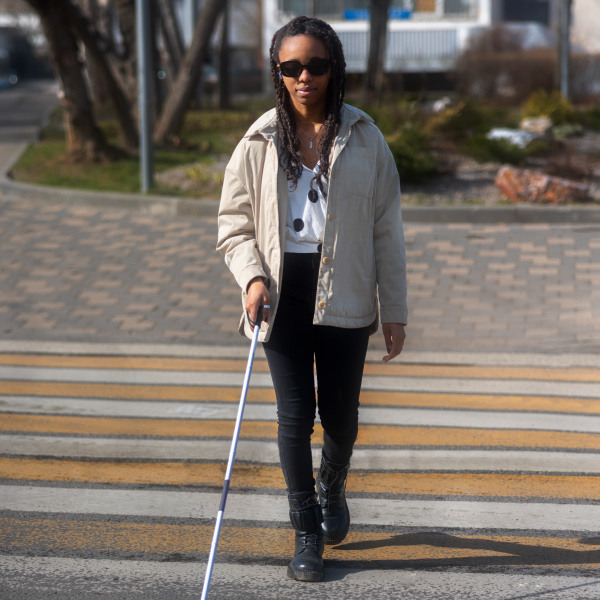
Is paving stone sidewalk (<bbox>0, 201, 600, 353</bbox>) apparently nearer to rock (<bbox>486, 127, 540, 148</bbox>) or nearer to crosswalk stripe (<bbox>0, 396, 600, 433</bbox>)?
crosswalk stripe (<bbox>0, 396, 600, 433</bbox>)

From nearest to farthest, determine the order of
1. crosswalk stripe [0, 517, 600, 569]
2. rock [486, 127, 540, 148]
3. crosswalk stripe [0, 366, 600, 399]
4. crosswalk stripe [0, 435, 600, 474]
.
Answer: crosswalk stripe [0, 517, 600, 569]
crosswalk stripe [0, 435, 600, 474]
crosswalk stripe [0, 366, 600, 399]
rock [486, 127, 540, 148]

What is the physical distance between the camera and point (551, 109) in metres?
19.2

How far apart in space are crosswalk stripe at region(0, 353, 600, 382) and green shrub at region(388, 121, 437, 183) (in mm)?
5812

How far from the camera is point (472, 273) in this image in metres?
8.69

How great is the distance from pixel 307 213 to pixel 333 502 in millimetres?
1091

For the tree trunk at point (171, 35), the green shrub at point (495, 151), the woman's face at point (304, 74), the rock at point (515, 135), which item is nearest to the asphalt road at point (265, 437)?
the woman's face at point (304, 74)

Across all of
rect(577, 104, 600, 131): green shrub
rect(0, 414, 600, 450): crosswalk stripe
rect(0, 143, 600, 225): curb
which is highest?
rect(0, 414, 600, 450): crosswalk stripe

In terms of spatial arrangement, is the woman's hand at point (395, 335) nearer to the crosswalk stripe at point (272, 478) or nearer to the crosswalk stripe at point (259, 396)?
the crosswalk stripe at point (272, 478)

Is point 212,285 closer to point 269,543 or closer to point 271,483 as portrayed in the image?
point 271,483

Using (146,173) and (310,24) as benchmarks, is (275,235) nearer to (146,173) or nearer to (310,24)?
(310,24)

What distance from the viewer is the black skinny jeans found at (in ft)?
11.2

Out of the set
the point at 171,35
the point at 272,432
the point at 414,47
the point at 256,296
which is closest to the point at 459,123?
the point at 272,432

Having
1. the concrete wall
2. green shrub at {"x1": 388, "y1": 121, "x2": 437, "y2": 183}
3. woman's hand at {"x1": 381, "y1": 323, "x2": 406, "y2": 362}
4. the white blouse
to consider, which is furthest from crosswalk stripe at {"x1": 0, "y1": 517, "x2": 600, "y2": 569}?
the concrete wall

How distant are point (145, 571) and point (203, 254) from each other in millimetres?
6113
